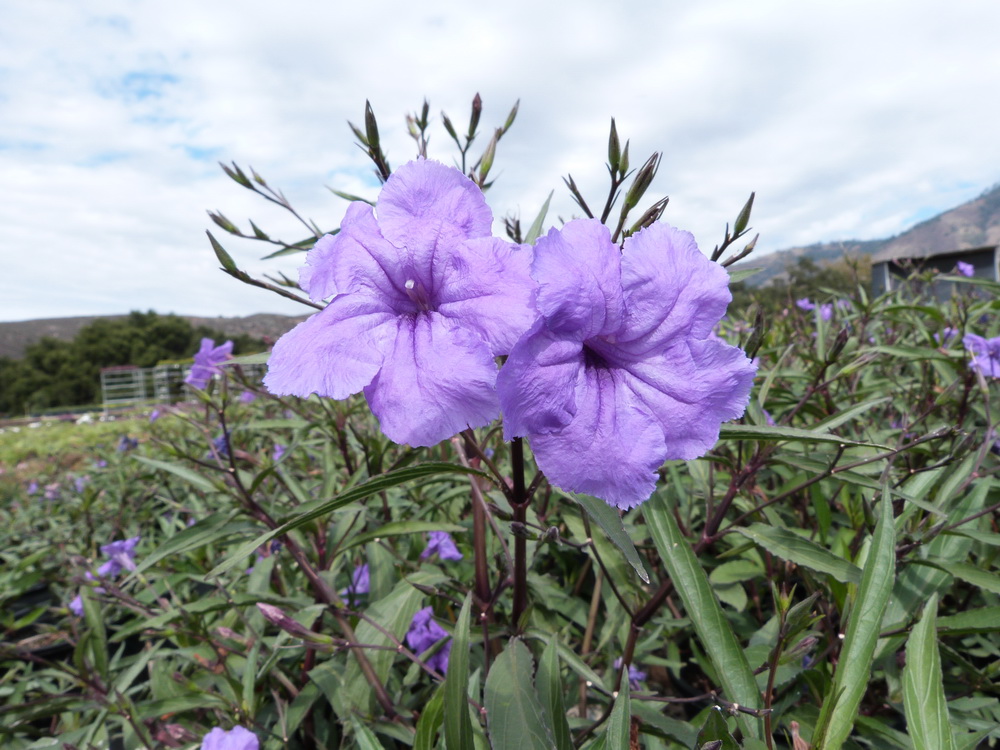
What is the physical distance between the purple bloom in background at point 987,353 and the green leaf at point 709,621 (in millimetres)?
1808

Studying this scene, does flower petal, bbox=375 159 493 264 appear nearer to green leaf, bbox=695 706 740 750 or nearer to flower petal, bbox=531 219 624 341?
flower petal, bbox=531 219 624 341

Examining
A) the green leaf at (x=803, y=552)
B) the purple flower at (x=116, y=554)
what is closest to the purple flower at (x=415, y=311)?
the green leaf at (x=803, y=552)

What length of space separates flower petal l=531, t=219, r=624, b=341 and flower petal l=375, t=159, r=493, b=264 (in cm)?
16

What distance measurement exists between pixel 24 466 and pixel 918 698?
43.5 feet

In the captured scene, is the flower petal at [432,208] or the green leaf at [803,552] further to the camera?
the green leaf at [803,552]

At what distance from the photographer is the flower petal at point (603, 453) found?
2.75 feet

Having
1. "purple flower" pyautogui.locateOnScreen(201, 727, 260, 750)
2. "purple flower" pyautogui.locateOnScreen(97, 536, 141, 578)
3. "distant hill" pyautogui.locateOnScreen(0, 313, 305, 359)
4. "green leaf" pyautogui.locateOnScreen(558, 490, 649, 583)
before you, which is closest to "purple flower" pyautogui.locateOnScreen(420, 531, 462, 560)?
"purple flower" pyautogui.locateOnScreen(201, 727, 260, 750)

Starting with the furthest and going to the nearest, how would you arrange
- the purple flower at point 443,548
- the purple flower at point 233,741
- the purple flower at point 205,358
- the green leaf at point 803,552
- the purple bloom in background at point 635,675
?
the purple flower at point 205,358 < the purple flower at point 443,548 < the purple bloom in background at point 635,675 < the purple flower at point 233,741 < the green leaf at point 803,552

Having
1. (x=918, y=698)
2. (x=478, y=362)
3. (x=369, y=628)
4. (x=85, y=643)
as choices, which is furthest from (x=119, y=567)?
(x=918, y=698)

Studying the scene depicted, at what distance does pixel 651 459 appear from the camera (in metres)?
0.86

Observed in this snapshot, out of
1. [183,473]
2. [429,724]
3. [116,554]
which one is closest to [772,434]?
[429,724]

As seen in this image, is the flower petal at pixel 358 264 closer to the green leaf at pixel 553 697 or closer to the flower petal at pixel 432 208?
the flower petal at pixel 432 208

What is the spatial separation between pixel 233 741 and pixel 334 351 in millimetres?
1168

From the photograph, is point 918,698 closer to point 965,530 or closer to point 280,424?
point 965,530
